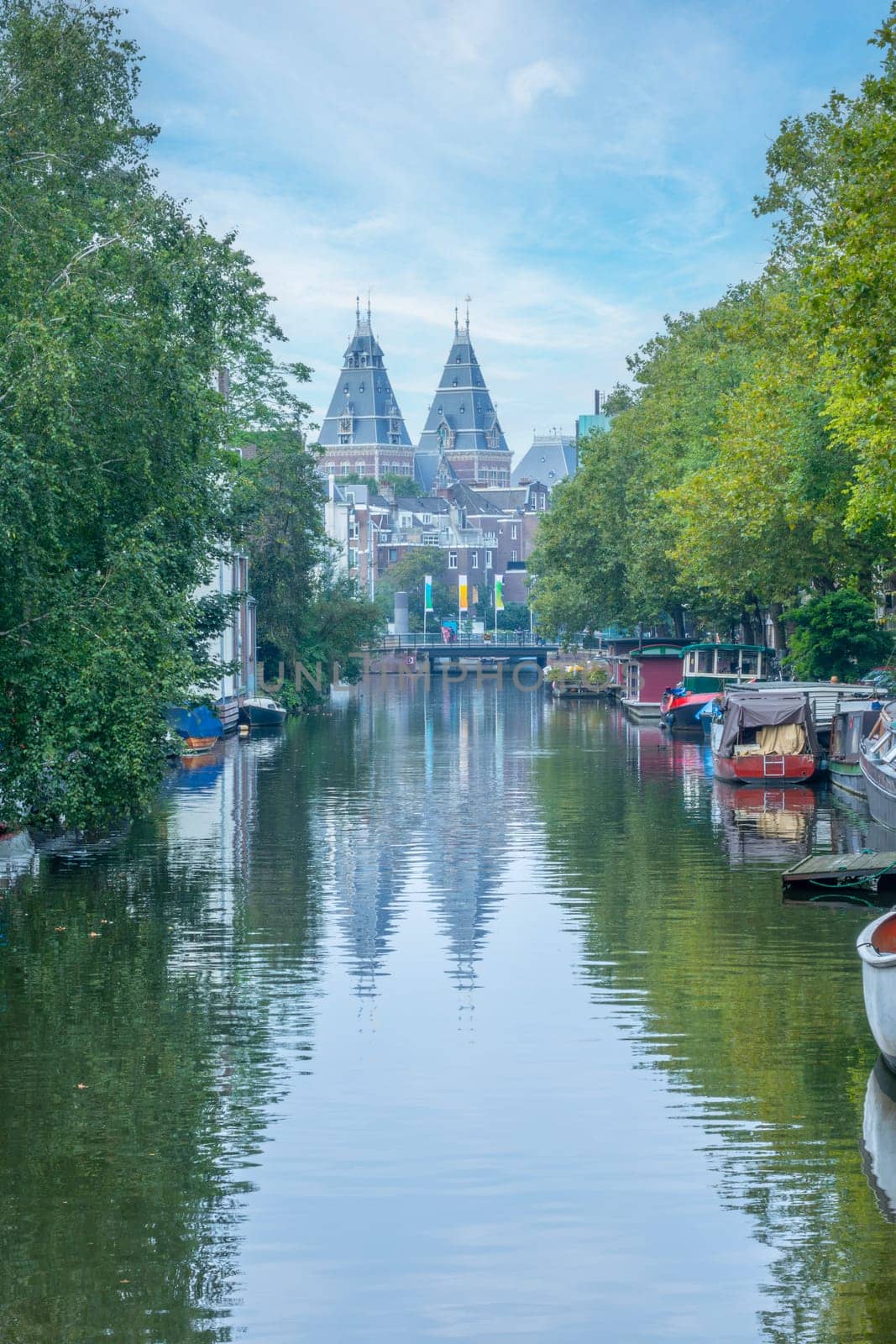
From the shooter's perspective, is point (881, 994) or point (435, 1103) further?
point (435, 1103)

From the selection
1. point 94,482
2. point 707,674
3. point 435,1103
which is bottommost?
point 435,1103

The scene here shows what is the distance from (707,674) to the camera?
72125 millimetres

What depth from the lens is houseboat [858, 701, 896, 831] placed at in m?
32.7

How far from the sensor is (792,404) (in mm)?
48781

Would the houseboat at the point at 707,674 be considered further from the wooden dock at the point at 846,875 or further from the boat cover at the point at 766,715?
the wooden dock at the point at 846,875

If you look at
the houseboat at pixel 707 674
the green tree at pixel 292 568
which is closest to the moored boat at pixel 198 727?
the green tree at pixel 292 568

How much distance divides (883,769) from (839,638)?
22.6 metres

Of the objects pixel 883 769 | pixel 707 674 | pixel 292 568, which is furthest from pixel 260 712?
pixel 883 769

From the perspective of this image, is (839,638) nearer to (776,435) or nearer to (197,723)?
(776,435)

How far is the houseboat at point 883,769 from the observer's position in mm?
32688

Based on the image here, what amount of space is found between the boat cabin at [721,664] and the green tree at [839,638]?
11711mm

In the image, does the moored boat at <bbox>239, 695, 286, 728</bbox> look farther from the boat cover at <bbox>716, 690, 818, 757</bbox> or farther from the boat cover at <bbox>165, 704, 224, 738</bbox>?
the boat cover at <bbox>716, 690, 818, 757</bbox>

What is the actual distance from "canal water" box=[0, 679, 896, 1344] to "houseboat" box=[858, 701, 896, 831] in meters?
3.79

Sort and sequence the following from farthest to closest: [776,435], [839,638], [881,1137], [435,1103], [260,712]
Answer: [260,712] < [839,638] < [776,435] < [435,1103] < [881,1137]
